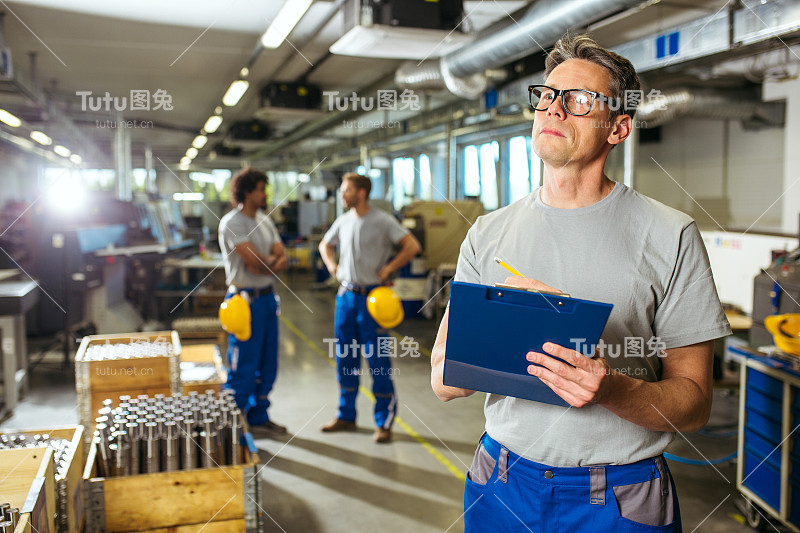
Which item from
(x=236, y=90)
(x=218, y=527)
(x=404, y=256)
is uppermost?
(x=236, y=90)

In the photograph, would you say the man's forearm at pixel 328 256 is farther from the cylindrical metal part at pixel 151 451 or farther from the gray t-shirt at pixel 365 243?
the cylindrical metal part at pixel 151 451

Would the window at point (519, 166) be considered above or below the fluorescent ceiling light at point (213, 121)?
below

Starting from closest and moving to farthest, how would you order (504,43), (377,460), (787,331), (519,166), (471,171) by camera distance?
(787,331) < (377,460) < (504,43) < (519,166) < (471,171)

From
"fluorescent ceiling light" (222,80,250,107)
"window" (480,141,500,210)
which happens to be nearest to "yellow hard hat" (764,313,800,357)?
"fluorescent ceiling light" (222,80,250,107)

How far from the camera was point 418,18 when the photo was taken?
4.53 m

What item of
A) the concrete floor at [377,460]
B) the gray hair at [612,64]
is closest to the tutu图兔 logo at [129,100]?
the concrete floor at [377,460]

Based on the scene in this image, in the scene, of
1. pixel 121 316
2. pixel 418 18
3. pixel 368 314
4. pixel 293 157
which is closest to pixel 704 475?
pixel 368 314

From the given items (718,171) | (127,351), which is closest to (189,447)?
(127,351)

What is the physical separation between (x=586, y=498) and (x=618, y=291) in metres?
0.46

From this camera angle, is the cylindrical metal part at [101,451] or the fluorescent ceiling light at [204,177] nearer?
the cylindrical metal part at [101,451]

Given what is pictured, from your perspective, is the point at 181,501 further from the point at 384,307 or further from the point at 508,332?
the point at 384,307

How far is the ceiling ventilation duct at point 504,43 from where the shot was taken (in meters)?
4.10

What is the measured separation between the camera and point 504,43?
522 centimetres

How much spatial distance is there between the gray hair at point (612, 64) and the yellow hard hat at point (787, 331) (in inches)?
93.7
